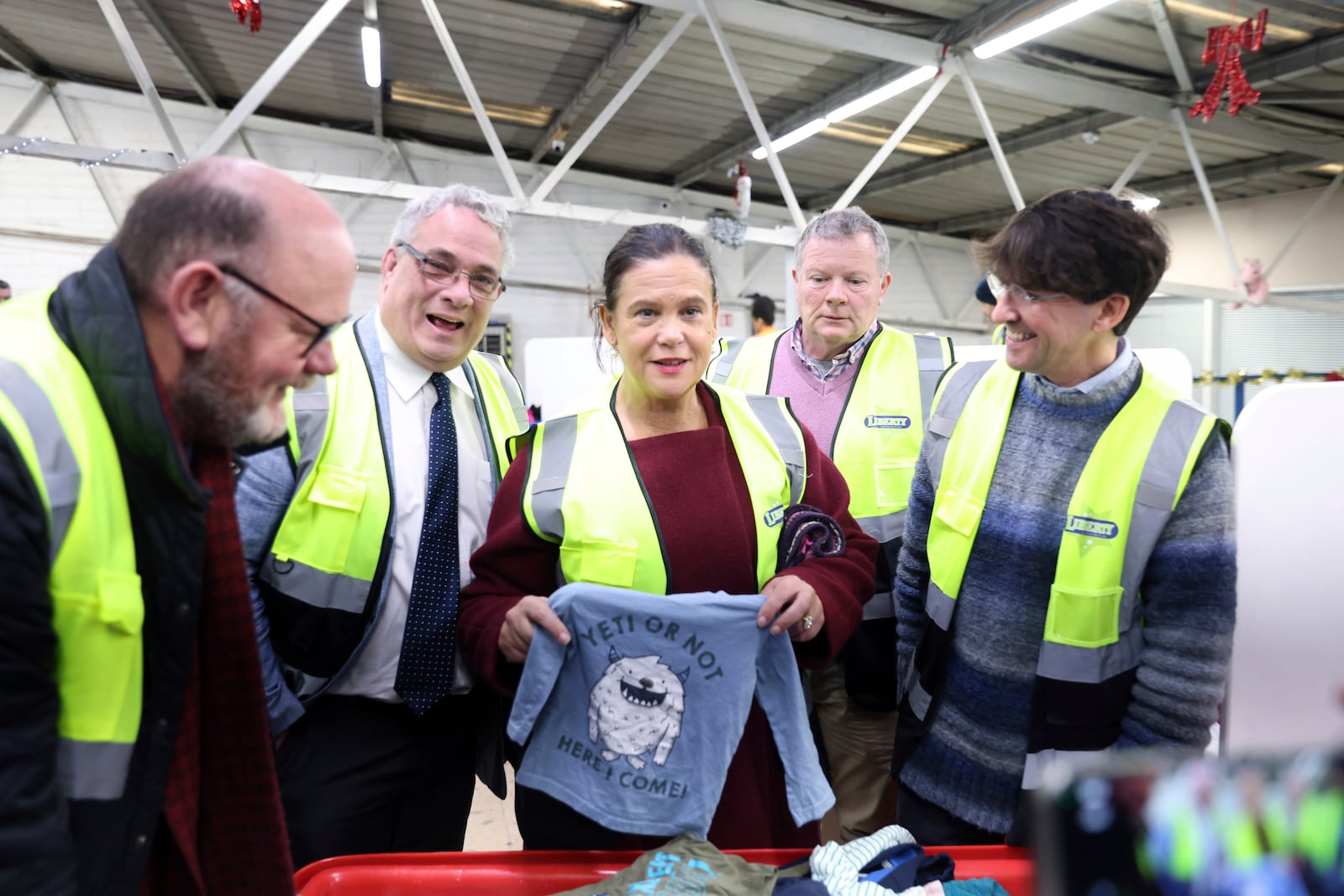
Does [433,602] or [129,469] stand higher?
[129,469]

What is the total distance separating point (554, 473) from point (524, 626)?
0.29 m

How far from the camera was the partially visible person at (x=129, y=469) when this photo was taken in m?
0.81

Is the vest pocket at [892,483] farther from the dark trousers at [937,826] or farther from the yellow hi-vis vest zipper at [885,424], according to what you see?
the dark trousers at [937,826]

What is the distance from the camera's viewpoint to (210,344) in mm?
941

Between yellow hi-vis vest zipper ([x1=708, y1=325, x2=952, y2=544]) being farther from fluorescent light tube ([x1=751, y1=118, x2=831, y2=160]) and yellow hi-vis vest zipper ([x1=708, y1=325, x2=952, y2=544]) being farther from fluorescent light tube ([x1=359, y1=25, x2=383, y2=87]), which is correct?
fluorescent light tube ([x1=751, y1=118, x2=831, y2=160])

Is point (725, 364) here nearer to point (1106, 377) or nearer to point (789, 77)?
point (1106, 377)

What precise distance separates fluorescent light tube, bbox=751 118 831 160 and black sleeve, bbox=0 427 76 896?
7800 millimetres

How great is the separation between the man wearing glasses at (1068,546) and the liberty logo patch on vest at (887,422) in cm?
56

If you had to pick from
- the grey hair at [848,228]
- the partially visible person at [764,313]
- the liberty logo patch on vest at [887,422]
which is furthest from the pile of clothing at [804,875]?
the partially visible person at [764,313]

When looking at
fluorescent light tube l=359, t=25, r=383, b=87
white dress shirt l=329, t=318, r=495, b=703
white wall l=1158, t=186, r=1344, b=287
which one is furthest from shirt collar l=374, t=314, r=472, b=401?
white wall l=1158, t=186, r=1344, b=287

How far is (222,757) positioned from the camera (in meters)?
1.15

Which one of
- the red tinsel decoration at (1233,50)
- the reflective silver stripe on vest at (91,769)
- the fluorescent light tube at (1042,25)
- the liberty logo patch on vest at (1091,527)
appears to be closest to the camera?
the reflective silver stripe on vest at (91,769)

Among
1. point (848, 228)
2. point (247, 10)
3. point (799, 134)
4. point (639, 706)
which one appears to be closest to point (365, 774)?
point (639, 706)

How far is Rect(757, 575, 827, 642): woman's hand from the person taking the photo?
137cm
